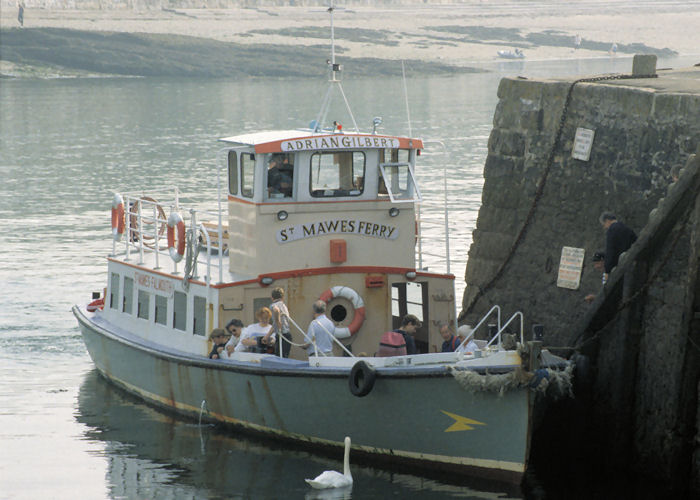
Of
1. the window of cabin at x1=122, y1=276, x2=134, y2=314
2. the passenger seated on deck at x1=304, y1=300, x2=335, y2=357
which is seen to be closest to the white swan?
the passenger seated on deck at x1=304, y1=300, x2=335, y2=357

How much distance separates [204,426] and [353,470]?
2810mm

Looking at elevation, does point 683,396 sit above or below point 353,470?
above

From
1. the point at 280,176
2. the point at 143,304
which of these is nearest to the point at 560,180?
the point at 280,176

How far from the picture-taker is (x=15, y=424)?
17484mm

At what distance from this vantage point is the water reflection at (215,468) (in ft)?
46.1

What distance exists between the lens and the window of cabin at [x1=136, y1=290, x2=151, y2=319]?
1750cm

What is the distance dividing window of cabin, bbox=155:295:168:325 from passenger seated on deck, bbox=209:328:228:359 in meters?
1.59

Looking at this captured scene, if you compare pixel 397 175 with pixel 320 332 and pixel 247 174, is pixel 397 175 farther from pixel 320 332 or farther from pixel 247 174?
pixel 320 332

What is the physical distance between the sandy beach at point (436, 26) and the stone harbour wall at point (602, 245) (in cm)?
7981

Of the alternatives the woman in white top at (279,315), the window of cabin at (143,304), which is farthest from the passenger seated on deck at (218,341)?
the window of cabin at (143,304)

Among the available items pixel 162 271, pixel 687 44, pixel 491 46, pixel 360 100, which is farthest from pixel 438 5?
pixel 162 271

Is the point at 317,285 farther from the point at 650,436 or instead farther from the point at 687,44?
the point at 687,44

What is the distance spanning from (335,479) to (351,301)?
2.52 m

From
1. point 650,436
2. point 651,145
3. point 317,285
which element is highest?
point 651,145
